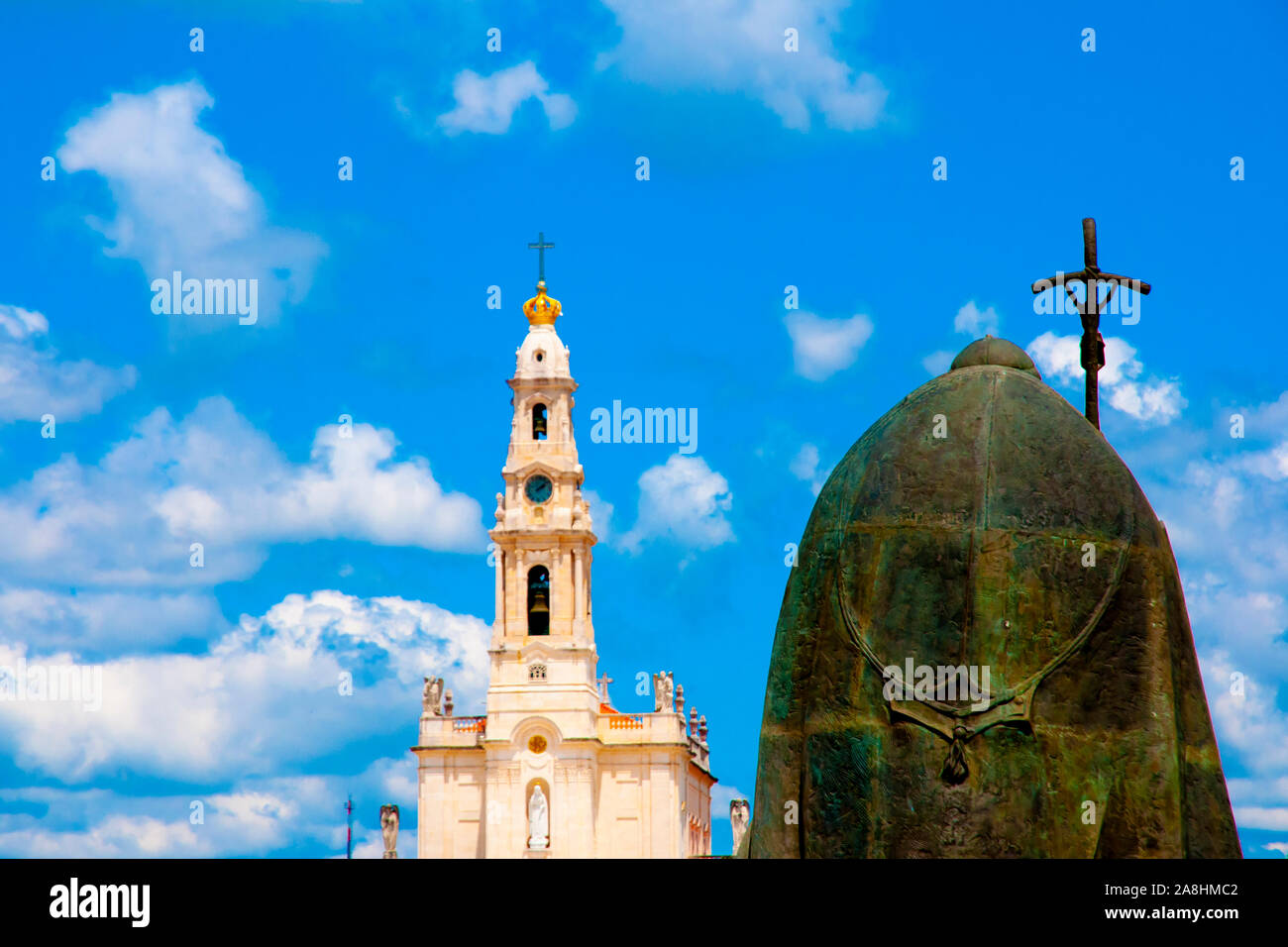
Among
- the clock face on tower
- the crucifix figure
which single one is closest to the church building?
the clock face on tower

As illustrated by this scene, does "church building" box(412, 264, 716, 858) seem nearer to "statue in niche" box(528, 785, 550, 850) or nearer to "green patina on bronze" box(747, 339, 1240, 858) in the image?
"statue in niche" box(528, 785, 550, 850)

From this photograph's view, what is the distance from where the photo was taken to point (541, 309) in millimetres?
91188

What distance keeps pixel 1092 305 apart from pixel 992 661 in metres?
3.54

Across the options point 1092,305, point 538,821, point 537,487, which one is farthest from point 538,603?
point 1092,305

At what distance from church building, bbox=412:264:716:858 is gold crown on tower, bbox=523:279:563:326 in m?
2.06

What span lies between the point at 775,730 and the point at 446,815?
75.1 m

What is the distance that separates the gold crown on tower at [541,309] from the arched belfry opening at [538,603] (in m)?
10.7

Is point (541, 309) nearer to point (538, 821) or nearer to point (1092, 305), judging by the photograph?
point (538, 821)

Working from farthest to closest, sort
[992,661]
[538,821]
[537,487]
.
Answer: [537,487] → [538,821] → [992,661]
